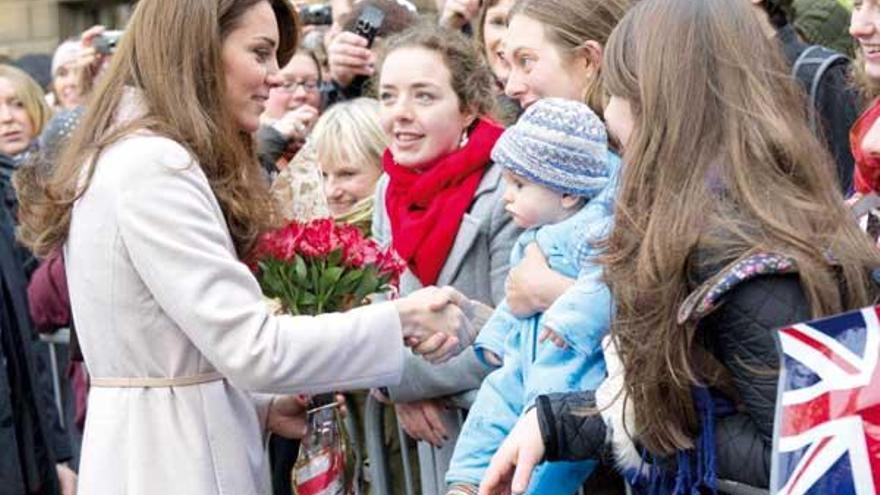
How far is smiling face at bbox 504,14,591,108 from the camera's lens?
14.4ft

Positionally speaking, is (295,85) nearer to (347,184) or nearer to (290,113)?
(290,113)

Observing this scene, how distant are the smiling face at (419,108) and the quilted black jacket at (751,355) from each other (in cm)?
189

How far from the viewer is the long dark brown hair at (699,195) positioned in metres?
2.93

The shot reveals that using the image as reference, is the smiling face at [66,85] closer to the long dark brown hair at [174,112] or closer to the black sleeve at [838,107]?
the black sleeve at [838,107]

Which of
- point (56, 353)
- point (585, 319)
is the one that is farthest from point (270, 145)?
point (585, 319)

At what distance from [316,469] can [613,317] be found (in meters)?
1.22

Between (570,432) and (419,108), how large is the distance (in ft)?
5.91

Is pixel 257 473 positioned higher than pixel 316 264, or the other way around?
pixel 316 264

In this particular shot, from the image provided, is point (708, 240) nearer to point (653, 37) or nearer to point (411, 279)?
point (653, 37)

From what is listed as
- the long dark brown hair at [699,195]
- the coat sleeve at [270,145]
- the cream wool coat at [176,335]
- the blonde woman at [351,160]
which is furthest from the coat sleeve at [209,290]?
the coat sleeve at [270,145]

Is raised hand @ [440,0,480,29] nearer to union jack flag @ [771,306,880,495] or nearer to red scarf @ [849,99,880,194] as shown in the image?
red scarf @ [849,99,880,194]

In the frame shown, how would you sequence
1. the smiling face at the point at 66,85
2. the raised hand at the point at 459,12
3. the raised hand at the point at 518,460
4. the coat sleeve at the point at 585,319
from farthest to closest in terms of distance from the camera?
the smiling face at the point at 66,85 < the raised hand at the point at 459,12 < the coat sleeve at the point at 585,319 < the raised hand at the point at 518,460

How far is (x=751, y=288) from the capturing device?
285 centimetres

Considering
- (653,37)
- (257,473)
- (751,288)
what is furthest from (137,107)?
(751,288)
